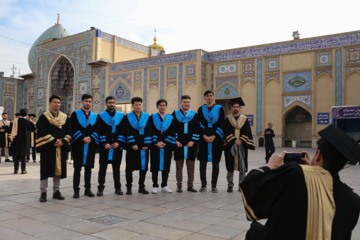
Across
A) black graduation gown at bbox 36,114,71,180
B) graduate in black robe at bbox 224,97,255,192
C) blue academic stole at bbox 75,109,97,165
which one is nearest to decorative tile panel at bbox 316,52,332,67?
graduate in black robe at bbox 224,97,255,192

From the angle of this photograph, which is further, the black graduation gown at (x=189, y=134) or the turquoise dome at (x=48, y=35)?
the turquoise dome at (x=48, y=35)

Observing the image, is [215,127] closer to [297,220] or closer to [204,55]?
[297,220]

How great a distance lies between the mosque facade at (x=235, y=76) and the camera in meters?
17.2

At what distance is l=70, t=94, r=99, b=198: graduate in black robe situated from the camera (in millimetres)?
5156

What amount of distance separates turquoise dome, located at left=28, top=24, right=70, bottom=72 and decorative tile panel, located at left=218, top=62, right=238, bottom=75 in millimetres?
18628

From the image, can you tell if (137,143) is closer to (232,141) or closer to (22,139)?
(232,141)

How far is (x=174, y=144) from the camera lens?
5.60 metres

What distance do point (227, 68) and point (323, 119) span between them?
260 inches

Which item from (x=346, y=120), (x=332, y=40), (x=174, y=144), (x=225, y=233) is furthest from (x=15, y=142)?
(x=332, y=40)

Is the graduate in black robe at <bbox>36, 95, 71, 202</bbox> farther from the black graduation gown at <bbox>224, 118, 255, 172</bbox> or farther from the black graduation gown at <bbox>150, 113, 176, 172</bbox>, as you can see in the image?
the black graduation gown at <bbox>224, 118, 255, 172</bbox>

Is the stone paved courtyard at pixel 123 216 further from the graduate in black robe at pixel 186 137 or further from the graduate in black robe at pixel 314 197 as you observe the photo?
the graduate in black robe at pixel 314 197

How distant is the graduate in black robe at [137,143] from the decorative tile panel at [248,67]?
15029 mm

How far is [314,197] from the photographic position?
5.29 ft

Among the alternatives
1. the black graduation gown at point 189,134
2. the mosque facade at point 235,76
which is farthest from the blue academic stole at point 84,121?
the mosque facade at point 235,76
